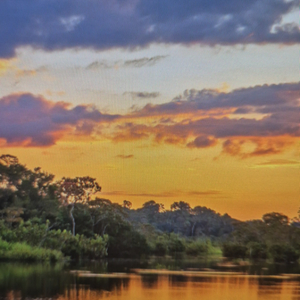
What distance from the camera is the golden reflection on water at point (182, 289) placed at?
86.5ft

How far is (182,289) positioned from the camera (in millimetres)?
29812

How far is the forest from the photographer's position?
51.8 metres

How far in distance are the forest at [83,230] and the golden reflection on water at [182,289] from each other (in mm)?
17944

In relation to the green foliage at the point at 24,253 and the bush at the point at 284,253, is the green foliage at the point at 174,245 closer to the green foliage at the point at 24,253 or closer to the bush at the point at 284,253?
the bush at the point at 284,253

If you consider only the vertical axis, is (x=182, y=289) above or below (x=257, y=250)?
below

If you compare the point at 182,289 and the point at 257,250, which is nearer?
the point at 182,289

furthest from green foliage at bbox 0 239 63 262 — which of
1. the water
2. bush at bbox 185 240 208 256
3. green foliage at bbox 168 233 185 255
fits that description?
bush at bbox 185 240 208 256

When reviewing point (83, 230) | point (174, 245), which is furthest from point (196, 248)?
point (83, 230)

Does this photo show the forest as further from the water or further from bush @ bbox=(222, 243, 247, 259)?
the water

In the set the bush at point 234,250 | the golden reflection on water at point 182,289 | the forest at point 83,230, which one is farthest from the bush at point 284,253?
the golden reflection on water at point 182,289

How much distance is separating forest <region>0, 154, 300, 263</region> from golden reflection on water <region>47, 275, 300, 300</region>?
1794 centimetres

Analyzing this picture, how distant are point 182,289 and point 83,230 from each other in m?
35.0

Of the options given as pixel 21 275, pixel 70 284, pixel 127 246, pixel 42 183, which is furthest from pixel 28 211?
pixel 70 284

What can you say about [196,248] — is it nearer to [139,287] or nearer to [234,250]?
[234,250]
